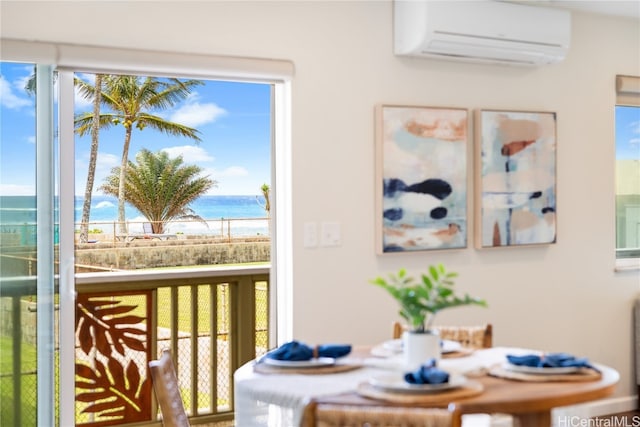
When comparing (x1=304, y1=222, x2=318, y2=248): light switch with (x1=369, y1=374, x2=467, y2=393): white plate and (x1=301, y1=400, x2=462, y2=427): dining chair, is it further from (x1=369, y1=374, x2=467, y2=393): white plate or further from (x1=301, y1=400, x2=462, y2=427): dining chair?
(x1=301, y1=400, x2=462, y2=427): dining chair

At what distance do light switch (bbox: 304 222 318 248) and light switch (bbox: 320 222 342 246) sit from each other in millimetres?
33

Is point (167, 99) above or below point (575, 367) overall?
above

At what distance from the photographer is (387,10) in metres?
3.79

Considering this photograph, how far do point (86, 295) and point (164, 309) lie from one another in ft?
2.71

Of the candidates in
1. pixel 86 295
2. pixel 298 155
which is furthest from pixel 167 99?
pixel 298 155

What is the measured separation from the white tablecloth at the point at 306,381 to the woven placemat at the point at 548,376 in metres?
0.07

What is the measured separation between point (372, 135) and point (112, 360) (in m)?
1.95

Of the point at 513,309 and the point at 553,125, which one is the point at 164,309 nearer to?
the point at 513,309

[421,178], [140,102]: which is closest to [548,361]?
[421,178]

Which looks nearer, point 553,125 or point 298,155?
point 298,155

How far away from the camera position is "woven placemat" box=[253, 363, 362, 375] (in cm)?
240

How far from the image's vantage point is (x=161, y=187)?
19.7ft

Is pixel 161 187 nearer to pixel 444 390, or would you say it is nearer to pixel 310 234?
pixel 310 234

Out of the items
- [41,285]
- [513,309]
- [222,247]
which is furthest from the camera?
[222,247]
